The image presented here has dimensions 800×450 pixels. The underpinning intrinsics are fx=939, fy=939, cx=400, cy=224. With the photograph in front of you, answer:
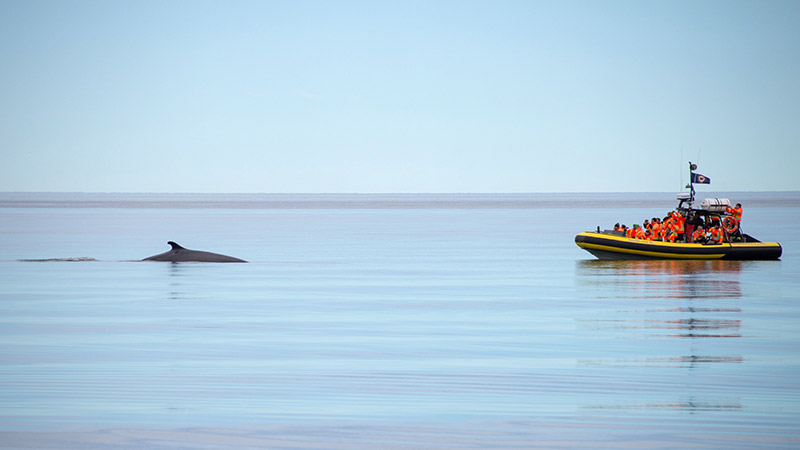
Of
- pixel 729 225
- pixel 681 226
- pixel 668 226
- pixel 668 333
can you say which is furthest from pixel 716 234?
pixel 668 333

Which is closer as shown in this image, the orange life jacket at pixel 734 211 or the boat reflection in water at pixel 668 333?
the boat reflection in water at pixel 668 333

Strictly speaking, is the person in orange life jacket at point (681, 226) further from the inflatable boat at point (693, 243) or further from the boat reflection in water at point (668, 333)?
the boat reflection in water at point (668, 333)

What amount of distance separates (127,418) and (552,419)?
5.49 metres

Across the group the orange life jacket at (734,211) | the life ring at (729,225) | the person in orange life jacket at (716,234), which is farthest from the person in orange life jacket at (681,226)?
the orange life jacket at (734,211)

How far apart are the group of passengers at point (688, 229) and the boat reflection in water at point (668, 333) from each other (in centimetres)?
611

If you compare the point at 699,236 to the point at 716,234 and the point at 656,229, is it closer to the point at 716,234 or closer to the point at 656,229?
the point at 716,234

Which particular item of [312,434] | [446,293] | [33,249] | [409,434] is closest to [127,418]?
[312,434]

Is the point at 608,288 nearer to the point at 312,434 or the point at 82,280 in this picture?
the point at 82,280

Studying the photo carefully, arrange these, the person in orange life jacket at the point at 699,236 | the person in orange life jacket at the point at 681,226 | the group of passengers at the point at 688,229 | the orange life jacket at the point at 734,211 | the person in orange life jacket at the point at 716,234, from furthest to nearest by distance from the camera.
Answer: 1. the person in orange life jacket at the point at 681,226
2. the person in orange life jacket at the point at 699,236
3. the group of passengers at the point at 688,229
4. the person in orange life jacket at the point at 716,234
5. the orange life jacket at the point at 734,211

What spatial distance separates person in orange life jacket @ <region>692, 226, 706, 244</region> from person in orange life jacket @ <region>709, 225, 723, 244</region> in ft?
1.47

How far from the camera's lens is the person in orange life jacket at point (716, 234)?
42.4 meters

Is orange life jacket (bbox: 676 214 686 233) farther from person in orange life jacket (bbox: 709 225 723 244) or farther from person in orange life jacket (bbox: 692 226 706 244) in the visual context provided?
person in orange life jacket (bbox: 709 225 723 244)

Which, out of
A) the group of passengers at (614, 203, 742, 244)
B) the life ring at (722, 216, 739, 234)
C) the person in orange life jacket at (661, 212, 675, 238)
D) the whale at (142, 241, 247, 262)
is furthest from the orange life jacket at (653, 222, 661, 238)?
the whale at (142, 241, 247, 262)

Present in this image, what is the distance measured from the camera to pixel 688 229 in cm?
4338
